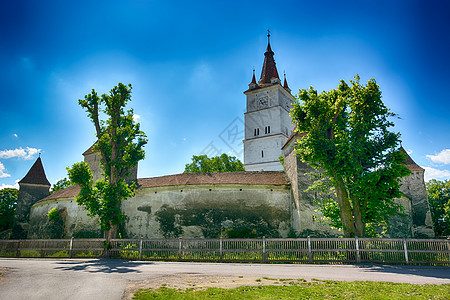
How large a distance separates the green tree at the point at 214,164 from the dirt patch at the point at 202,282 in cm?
3428

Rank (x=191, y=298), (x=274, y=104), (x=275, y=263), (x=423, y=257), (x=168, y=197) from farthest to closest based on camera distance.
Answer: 1. (x=274, y=104)
2. (x=168, y=197)
3. (x=275, y=263)
4. (x=423, y=257)
5. (x=191, y=298)

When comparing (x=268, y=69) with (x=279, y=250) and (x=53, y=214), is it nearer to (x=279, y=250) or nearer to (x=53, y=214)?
(x=53, y=214)

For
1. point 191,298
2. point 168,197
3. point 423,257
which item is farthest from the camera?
point 168,197

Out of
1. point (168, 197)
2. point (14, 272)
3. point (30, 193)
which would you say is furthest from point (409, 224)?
point (30, 193)

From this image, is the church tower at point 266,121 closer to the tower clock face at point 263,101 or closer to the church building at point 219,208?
the tower clock face at point 263,101

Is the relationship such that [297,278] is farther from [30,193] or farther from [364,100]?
[30,193]

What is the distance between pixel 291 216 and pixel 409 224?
1253 cm

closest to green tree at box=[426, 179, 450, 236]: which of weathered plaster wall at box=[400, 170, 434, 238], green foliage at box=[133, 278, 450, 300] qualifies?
weathered plaster wall at box=[400, 170, 434, 238]

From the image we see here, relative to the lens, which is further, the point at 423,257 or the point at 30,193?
the point at 30,193

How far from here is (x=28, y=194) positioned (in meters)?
36.6

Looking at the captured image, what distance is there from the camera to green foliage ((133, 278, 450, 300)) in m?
7.18

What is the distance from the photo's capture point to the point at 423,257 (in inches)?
545

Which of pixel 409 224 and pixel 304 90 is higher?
pixel 304 90

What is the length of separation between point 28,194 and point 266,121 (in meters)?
36.9
